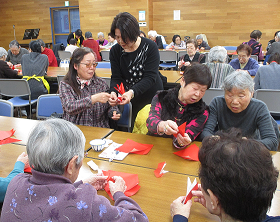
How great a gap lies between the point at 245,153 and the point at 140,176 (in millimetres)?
733

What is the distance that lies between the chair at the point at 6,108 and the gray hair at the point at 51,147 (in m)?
1.74

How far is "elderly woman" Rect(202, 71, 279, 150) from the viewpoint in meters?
1.72

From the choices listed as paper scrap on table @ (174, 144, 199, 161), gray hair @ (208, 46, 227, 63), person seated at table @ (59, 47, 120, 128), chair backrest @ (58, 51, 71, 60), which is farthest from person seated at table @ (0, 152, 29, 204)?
chair backrest @ (58, 51, 71, 60)

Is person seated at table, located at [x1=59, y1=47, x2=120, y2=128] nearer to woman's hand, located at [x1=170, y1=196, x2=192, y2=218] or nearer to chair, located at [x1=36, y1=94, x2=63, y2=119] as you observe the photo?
chair, located at [x1=36, y1=94, x2=63, y2=119]

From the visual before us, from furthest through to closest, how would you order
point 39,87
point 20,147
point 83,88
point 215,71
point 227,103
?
point 39,87, point 215,71, point 83,88, point 227,103, point 20,147

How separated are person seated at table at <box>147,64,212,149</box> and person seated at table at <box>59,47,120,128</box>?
51 centimetres

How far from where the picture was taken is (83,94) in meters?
2.27

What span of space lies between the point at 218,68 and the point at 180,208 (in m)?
2.54

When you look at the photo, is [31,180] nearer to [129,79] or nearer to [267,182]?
[267,182]

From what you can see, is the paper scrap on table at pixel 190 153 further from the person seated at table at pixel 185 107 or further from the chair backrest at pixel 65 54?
the chair backrest at pixel 65 54

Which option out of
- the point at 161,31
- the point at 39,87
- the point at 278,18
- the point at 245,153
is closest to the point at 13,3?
the point at 161,31

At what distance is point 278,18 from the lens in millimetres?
8359

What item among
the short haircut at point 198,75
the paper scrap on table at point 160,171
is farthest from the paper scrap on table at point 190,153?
the short haircut at point 198,75

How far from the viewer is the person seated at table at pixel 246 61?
3.87 m
